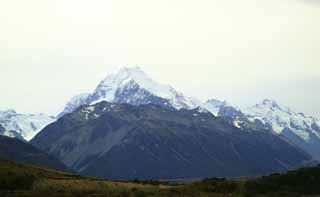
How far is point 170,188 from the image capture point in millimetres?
98062

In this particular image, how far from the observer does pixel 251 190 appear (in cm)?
9419

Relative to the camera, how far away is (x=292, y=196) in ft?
289

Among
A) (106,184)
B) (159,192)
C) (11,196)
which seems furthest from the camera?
(106,184)

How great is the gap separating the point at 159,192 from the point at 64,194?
12769 mm

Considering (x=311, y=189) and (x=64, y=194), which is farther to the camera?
(x=311, y=189)

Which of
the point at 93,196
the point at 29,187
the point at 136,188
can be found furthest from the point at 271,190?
the point at 29,187

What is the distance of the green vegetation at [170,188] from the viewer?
90500 millimetres

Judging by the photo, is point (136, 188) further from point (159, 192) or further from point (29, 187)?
point (29, 187)

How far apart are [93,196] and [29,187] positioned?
1435 centimetres

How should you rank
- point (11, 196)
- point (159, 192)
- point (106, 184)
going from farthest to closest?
point (106, 184)
point (159, 192)
point (11, 196)

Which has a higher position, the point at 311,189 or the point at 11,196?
the point at 311,189

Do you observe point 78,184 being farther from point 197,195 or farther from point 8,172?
point 197,195

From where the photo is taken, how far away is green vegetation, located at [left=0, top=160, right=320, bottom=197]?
297 ft

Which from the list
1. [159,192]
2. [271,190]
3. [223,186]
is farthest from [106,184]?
[271,190]
